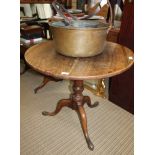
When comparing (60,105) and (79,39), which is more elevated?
(79,39)

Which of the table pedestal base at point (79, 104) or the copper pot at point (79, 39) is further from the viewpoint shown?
the table pedestal base at point (79, 104)

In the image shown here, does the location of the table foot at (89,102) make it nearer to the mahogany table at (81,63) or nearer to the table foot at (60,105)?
the table foot at (60,105)

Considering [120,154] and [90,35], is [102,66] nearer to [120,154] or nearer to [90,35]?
[90,35]

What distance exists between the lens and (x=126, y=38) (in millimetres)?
1683

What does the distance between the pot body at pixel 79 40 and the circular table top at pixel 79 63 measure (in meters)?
0.06

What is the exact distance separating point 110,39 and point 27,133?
111 cm

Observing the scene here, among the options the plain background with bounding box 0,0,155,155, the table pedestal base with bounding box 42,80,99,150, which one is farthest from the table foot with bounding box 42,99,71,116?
the plain background with bounding box 0,0,155,155

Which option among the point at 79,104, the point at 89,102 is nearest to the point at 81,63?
the point at 79,104

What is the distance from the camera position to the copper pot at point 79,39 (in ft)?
3.56

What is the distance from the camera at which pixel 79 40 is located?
111 cm

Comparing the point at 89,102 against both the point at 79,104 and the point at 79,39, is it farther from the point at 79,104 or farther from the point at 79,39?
the point at 79,39
